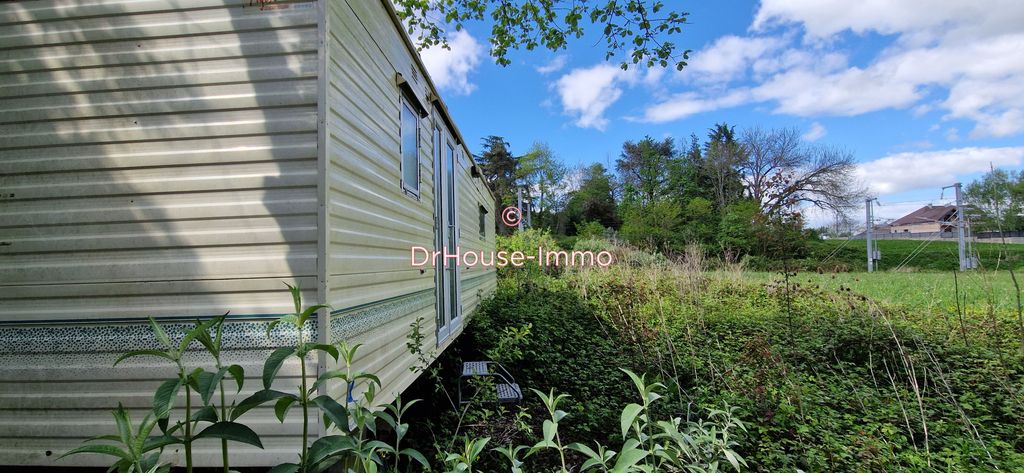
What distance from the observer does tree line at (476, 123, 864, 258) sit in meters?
26.2

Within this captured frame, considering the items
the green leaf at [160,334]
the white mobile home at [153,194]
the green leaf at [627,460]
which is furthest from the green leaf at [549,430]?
the white mobile home at [153,194]

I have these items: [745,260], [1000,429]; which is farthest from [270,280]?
[745,260]

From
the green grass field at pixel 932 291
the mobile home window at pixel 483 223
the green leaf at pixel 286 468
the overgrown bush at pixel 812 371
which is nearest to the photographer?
the green leaf at pixel 286 468

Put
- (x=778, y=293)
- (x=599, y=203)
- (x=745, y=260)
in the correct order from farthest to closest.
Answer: (x=599, y=203)
(x=745, y=260)
(x=778, y=293)

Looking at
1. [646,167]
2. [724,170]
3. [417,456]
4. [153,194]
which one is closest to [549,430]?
[417,456]

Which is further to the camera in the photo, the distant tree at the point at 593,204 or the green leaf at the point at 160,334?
the distant tree at the point at 593,204

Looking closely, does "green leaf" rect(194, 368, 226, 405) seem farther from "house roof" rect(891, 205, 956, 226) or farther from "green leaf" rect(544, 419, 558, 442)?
"house roof" rect(891, 205, 956, 226)

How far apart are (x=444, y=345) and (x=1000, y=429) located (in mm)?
4084

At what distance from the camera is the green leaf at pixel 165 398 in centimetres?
94

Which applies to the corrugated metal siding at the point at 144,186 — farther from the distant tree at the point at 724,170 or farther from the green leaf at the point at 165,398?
the distant tree at the point at 724,170

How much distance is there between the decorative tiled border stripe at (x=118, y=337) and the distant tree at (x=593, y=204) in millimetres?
32959

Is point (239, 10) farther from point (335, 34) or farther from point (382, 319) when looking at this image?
point (382, 319)

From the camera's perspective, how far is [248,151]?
200cm

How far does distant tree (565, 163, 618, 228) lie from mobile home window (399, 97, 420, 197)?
103 ft
